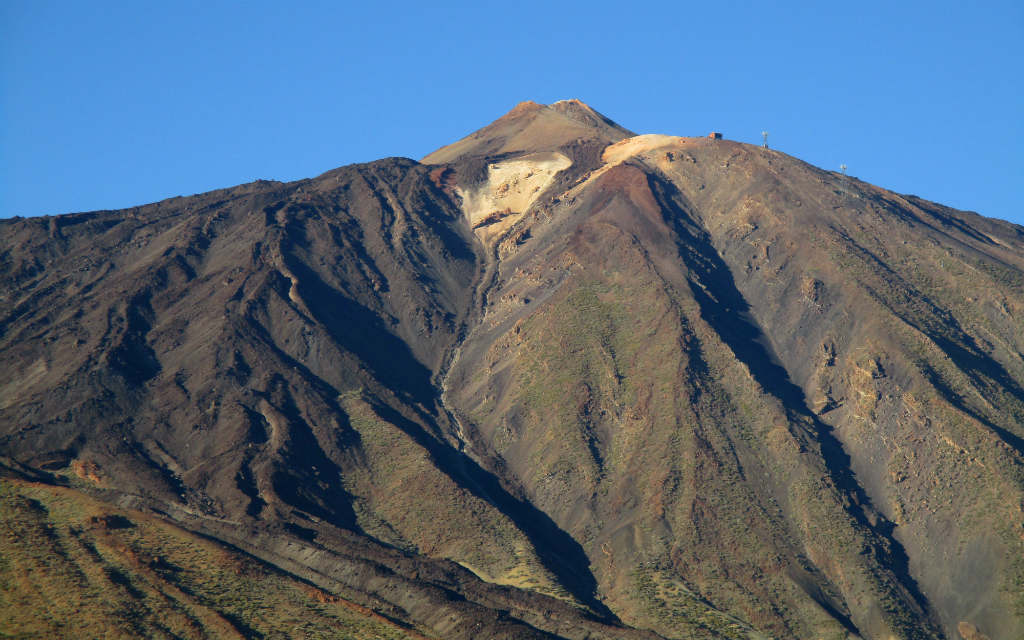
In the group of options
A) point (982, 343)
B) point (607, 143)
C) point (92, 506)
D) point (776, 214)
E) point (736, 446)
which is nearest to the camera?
point (92, 506)

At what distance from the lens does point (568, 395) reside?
12925cm

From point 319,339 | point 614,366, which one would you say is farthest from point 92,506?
point 614,366

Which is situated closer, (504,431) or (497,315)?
(504,431)

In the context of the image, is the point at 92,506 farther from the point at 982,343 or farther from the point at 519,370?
the point at 982,343

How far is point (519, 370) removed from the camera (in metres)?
136

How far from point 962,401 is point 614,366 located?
3690 centimetres

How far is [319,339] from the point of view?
459 ft

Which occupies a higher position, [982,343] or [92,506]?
[982,343]

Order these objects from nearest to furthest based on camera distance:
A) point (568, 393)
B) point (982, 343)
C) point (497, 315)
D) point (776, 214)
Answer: point (568, 393), point (982, 343), point (497, 315), point (776, 214)

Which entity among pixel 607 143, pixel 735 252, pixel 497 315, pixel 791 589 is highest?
pixel 607 143

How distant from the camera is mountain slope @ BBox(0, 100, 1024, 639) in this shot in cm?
10450

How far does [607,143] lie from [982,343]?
7856cm

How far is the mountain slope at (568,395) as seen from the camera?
104 metres

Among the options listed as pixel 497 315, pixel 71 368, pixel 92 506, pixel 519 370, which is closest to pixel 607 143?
pixel 497 315
